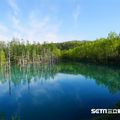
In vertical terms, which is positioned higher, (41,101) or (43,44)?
(43,44)

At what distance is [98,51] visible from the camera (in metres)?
90.4

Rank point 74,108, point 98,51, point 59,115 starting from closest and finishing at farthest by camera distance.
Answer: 1. point 59,115
2. point 74,108
3. point 98,51

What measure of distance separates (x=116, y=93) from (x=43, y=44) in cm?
10639

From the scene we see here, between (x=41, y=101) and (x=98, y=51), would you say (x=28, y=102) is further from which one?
(x=98, y=51)

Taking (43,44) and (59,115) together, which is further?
(43,44)

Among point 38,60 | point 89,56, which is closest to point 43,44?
point 38,60

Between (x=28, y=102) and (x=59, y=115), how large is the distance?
700cm

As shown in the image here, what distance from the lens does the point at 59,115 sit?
20188 millimetres

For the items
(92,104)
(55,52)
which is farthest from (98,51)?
(92,104)

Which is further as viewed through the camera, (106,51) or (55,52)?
(55,52)

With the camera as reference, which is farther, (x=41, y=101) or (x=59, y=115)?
(x=41, y=101)

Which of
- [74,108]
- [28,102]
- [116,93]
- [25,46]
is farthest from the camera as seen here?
[25,46]

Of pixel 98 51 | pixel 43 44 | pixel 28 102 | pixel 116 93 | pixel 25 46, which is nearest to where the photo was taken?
pixel 28 102

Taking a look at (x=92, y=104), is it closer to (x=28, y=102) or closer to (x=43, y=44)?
(x=28, y=102)
